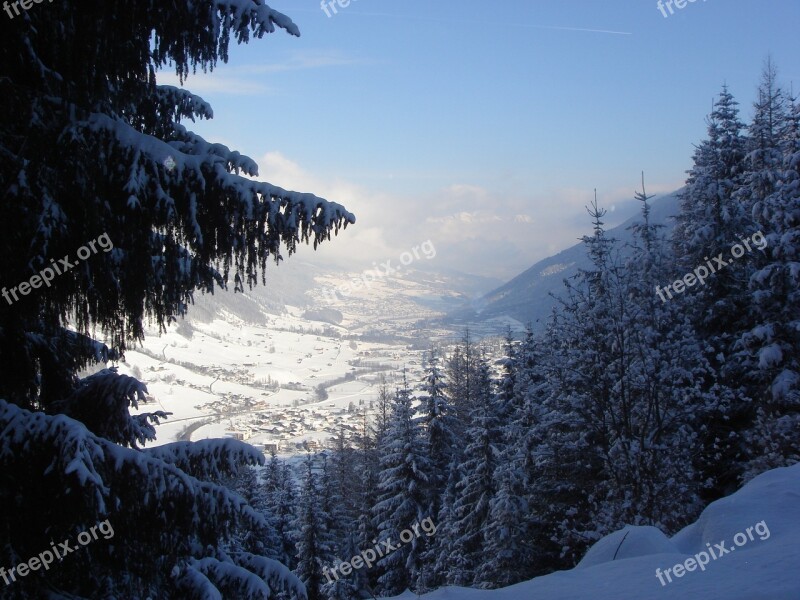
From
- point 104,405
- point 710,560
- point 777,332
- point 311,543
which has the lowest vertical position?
point 311,543

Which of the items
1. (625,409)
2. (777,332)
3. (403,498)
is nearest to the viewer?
(625,409)

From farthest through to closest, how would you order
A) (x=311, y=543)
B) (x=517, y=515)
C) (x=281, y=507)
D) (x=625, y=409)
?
(x=281, y=507)
(x=311, y=543)
(x=517, y=515)
(x=625, y=409)

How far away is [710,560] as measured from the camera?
4246 mm

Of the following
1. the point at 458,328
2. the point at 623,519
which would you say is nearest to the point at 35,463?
the point at 623,519

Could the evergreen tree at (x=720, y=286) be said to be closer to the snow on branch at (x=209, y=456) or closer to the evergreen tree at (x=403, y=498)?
the evergreen tree at (x=403, y=498)

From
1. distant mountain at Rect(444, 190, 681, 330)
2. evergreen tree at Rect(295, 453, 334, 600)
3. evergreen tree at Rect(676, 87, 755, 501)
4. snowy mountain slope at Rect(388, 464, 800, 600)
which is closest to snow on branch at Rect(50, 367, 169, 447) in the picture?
snowy mountain slope at Rect(388, 464, 800, 600)

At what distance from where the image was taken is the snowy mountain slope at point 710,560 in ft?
11.4

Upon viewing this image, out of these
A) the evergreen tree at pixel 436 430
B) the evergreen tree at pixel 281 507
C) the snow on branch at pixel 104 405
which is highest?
the snow on branch at pixel 104 405

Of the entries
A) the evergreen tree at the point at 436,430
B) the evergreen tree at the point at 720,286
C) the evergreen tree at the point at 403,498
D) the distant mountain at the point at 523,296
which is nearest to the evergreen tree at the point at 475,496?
the evergreen tree at the point at 403,498

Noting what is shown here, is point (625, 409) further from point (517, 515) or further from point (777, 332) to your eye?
point (517, 515)

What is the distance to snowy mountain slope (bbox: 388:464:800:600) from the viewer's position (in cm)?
349

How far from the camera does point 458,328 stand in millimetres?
139250

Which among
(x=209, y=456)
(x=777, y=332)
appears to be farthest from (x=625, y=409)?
(x=209, y=456)

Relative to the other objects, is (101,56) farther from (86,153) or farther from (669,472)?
(669,472)
